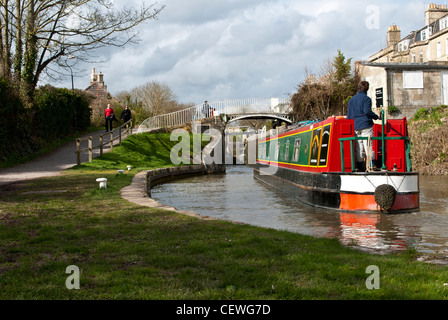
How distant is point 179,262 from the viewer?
11.7 ft

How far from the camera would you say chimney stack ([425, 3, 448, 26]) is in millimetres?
32969

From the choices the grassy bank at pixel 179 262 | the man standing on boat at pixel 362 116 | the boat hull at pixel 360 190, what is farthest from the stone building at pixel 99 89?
the grassy bank at pixel 179 262

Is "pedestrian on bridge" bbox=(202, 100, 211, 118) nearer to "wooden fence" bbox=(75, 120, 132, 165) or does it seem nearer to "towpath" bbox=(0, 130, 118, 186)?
"wooden fence" bbox=(75, 120, 132, 165)

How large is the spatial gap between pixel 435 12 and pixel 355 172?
30387 mm

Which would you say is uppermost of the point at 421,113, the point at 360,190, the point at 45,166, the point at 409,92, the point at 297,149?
the point at 409,92

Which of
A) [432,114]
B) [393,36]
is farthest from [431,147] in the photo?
[393,36]

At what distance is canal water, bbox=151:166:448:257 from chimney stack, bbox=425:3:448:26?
2453cm

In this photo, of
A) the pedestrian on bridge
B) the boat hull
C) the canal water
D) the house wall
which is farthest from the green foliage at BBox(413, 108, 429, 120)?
the boat hull

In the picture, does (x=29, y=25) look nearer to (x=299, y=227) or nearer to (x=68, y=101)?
(x=68, y=101)

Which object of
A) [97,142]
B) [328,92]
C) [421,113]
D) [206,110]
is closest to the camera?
[97,142]

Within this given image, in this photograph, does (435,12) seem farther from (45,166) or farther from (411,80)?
(45,166)
